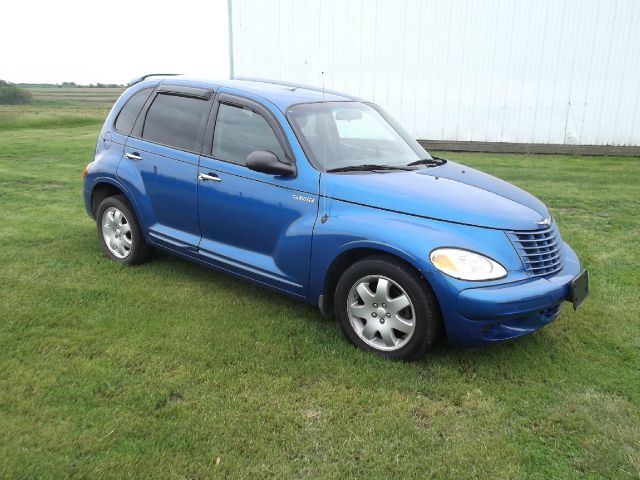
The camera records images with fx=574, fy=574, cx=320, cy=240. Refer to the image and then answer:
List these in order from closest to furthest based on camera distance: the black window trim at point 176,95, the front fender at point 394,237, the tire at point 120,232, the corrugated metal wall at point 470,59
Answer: the front fender at point 394,237, the black window trim at point 176,95, the tire at point 120,232, the corrugated metal wall at point 470,59

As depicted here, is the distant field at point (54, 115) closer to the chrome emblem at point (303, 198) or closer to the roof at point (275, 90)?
the roof at point (275, 90)

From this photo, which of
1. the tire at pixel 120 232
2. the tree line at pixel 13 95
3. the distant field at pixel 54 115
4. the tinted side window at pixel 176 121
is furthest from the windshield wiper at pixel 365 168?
the tree line at pixel 13 95

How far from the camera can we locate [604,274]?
17.6ft

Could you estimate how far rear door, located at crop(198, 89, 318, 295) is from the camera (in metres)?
4.02

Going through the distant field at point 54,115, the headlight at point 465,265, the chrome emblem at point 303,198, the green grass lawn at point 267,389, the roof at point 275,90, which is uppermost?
the roof at point 275,90

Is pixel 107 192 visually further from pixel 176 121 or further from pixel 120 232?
pixel 176 121

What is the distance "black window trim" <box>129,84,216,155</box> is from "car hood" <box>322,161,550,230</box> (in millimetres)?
1293

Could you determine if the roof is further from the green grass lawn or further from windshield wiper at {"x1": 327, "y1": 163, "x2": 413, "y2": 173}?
the green grass lawn

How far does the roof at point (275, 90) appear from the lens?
444cm

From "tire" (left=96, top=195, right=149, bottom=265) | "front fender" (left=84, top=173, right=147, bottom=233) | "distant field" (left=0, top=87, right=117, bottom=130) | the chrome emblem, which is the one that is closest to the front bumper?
the chrome emblem

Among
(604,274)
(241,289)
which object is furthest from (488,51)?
(241,289)

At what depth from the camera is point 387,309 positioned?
3.66 metres

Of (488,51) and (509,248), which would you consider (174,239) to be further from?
(488,51)

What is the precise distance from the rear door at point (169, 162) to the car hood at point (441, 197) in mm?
1336
